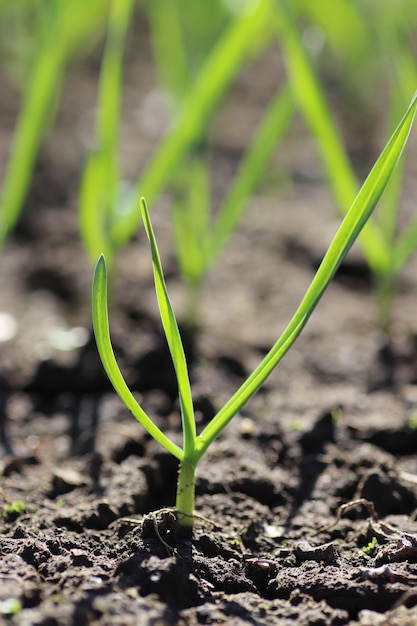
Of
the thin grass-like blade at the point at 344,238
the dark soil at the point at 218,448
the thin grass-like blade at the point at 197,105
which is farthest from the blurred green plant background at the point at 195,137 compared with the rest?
the thin grass-like blade at the point at 344,238

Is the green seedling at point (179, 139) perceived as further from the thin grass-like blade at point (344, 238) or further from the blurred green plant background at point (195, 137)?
the thin grass-like blade at point (344, 238)

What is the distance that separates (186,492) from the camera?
1.00m

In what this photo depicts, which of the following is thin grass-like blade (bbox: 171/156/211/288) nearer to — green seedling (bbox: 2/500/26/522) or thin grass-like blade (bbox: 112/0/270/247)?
thin grass-like blade (bbox: 112/0/270/247)

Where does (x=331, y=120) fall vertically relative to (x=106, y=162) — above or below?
above

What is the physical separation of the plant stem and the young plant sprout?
0.01 metres

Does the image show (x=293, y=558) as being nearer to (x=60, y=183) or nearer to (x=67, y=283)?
(x=67, y=283)

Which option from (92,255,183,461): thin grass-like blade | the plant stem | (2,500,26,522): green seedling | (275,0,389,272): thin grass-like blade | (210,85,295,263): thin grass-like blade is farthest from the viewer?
(210,85,295,263): thin grass-like blade

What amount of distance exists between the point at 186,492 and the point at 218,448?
296 millimetres

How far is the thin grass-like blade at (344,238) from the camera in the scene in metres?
0.87

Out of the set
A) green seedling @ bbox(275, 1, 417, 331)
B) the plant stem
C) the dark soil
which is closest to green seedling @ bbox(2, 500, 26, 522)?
the dark soil

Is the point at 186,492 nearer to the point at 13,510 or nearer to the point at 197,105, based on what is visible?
the point at 13,510

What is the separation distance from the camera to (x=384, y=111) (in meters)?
2.97

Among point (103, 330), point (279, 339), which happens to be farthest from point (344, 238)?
point (103, 330)

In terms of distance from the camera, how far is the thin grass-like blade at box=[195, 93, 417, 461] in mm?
871
